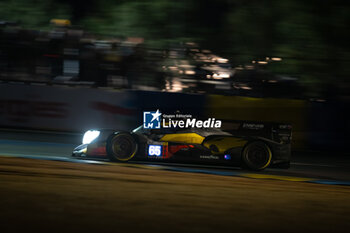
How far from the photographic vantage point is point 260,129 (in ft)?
31.0

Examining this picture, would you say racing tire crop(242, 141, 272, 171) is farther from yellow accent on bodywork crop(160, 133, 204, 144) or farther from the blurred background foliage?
the blurred background foliage

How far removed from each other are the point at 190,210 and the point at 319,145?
9.67 meters

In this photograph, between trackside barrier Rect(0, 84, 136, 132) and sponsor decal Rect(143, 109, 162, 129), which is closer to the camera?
sponsor decal Rect(143, 109, 162, 129)

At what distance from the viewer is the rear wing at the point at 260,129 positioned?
941cm

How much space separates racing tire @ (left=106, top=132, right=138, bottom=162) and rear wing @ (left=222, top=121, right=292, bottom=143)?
1839mm

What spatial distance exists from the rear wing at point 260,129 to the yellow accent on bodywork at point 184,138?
55 cm

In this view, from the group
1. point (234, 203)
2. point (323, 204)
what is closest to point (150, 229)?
point (234, 203)

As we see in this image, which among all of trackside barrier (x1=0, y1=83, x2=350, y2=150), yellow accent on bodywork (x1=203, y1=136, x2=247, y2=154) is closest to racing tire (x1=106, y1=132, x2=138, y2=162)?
yellow accent on bodywork (x1=203, y1=136, x2=247, y2=154)

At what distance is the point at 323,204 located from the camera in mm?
6176

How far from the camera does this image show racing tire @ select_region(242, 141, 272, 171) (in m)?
9.52

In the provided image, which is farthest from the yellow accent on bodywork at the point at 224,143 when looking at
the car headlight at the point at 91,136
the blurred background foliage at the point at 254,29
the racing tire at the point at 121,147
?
the blurred background foliage at the point at 254,29

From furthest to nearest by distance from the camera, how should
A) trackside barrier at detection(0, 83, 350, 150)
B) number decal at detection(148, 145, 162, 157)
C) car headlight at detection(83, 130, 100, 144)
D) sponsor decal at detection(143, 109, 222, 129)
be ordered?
1. trackside barrier at detection(0, 83, 350, 150)
2. car headlight at detection(83, 130, 100, 144)
3. number decal at detection(148, 145, 162, 157)
4. sponsor decal at detection(143, 109, 222, 129)

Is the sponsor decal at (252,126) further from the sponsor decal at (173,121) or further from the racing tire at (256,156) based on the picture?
the sponsor decal at (173,121)

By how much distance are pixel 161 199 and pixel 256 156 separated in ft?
13.7
